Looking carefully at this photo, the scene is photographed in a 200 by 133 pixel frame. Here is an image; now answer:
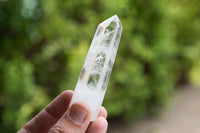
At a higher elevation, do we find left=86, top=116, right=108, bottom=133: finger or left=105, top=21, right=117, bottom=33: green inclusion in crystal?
left=105, top=21, right=117, bottom=33: green inclusion in crystal

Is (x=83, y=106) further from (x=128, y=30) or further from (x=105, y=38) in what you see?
(x=128, y=30)

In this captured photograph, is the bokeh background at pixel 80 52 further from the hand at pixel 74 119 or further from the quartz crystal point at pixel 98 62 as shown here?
the quartz crystal point at pixel 98 62

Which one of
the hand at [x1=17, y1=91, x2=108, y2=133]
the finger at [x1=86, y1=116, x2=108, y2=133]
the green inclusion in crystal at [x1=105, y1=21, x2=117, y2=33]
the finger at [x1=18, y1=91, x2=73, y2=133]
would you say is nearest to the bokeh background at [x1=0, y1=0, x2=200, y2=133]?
the finger at [x1=18, y1=91, x2=73, y2=133]

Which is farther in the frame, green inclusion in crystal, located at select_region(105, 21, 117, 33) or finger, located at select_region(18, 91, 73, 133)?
finger, located at select_region(18, 91, 73, 133)

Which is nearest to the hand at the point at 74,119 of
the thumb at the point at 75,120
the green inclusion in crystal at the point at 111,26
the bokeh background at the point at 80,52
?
the thumb at the point at 75,120

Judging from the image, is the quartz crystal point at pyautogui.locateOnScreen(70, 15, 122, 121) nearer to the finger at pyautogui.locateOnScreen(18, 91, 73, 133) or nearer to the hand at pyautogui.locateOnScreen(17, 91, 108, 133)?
the hand at pyautogui.locateOnScreen(17, 91, 108, 133)

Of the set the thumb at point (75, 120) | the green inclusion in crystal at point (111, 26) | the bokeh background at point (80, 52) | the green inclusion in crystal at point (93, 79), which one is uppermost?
the bokeh background at point (80, 52)

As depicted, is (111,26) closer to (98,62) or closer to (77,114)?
(98,62)

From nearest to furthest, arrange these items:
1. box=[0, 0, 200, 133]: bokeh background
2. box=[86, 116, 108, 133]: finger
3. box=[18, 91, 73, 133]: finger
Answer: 1. box=[86, 116, 108, 133]: finger
2. box=[18, 91, 73, 133]: finger
3. box=[0, 0, 200, 133]: bokeh background
